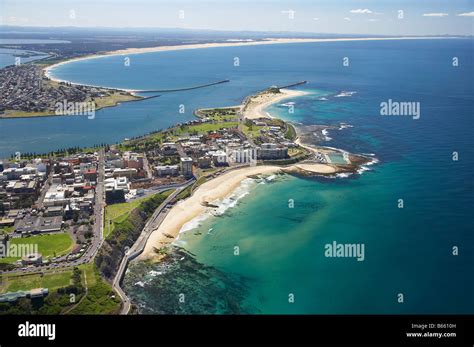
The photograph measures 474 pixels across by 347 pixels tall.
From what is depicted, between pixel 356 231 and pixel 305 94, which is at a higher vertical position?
pixel 305 94

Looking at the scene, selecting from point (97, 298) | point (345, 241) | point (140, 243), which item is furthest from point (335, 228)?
point (97, 298)

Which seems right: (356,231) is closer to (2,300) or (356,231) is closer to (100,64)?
(2,300)

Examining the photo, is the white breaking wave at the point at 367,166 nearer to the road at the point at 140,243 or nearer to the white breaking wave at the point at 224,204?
the white breaking wave at the point at 224,204

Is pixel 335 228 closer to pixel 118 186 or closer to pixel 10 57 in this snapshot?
pixel 118 186

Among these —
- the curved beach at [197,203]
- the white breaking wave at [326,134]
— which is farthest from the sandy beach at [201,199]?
the white breaking wave at [326,134]
